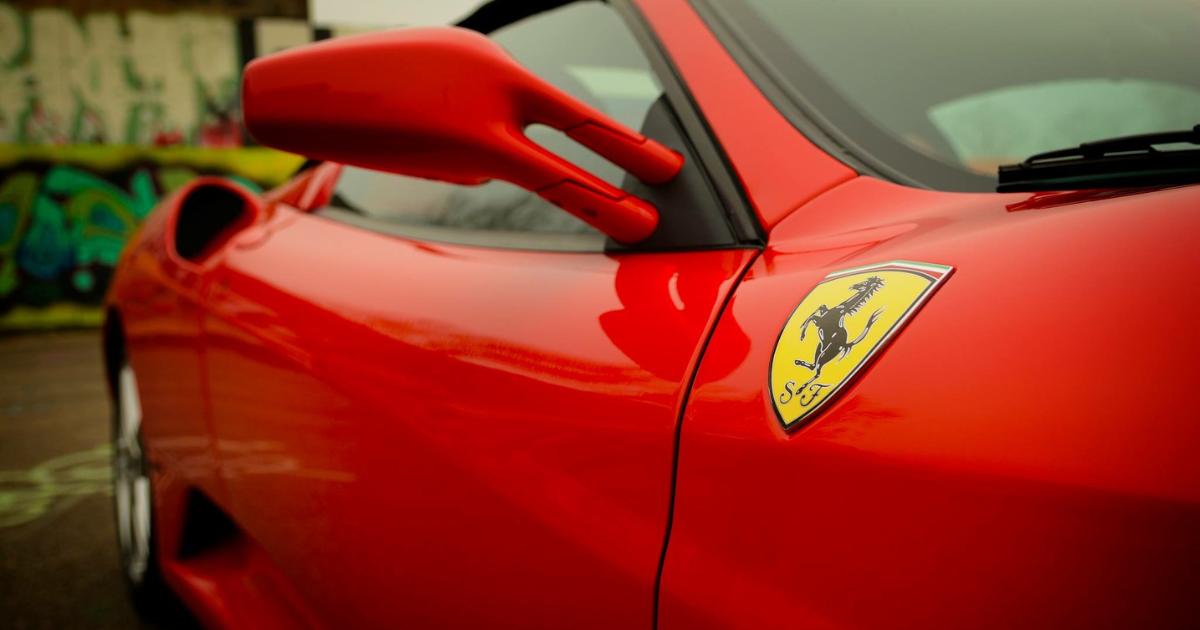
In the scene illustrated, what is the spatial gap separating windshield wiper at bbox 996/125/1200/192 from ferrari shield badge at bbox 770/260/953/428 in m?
0.17

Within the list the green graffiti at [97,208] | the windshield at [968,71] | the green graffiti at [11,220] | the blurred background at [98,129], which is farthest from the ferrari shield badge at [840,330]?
the green graffiti at [11,220]

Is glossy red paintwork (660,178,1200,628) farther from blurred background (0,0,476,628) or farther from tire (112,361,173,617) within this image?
blurred background (0,0,476,628)

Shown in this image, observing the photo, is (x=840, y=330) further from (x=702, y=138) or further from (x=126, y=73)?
(x=126, y=73)

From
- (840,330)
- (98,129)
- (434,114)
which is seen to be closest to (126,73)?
(98,129)

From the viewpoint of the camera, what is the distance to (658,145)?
0.99m

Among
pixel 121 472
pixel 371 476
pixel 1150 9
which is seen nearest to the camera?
pixel 371 476

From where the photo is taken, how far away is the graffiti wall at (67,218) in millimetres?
9461

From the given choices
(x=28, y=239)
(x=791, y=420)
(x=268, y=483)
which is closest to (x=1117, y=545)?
(x=791, y=420)

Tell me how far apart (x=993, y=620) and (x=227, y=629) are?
4.68ft

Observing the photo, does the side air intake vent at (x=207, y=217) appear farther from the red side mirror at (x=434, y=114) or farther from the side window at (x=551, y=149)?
the red side mirror at (x=434, y=114)

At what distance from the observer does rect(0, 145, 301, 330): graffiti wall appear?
372 inches

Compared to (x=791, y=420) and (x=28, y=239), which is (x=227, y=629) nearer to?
(x=791, y=420)

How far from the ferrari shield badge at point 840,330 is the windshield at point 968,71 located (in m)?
0.28

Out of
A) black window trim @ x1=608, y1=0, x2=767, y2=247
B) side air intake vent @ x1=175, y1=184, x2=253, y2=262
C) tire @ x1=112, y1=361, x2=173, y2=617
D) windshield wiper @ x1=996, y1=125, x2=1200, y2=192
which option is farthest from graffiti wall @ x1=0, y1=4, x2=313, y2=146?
windshield wiper @ x1=996, y1=125, x2=1200, y2=192
